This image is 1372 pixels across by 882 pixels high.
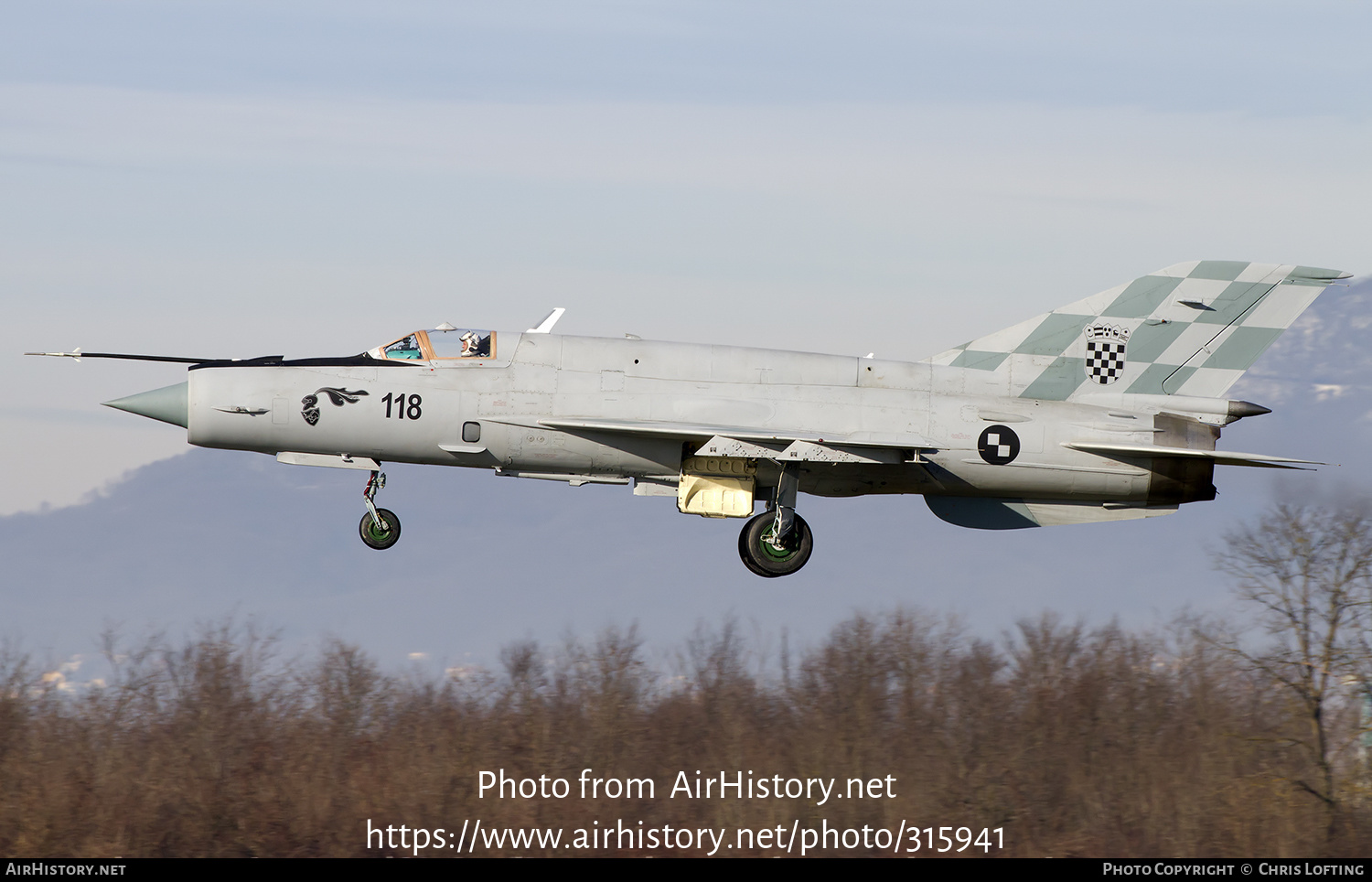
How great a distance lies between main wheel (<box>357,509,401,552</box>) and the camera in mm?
20753

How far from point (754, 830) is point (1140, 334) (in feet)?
74.3

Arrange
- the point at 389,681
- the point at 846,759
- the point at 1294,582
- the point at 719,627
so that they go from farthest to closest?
the point at 719,627 → the point at 389,681 → the point at 846,759 → the point at 1294,582

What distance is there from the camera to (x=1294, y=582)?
3675 centimetres

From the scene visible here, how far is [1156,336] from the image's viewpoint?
21312 mm

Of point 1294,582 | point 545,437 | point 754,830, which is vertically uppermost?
point 545,437

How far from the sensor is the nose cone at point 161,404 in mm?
19734

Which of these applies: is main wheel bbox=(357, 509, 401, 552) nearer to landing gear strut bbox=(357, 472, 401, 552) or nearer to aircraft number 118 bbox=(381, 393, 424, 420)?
landing gear strut bbox=(357, 472, 401, 552)

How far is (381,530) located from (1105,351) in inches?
447

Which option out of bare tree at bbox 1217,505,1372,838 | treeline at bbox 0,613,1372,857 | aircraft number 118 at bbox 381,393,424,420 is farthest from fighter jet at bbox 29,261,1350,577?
treeline at bbox 0,613,1372,857

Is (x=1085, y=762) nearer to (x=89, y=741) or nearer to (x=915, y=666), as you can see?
(x=915, y=666)

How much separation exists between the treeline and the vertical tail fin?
2151 centimetres

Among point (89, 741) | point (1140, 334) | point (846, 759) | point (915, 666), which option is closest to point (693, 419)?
point (1140, 334)

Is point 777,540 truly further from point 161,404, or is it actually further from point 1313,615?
point 1313,615

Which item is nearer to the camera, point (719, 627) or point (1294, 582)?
point (1294, 582)
